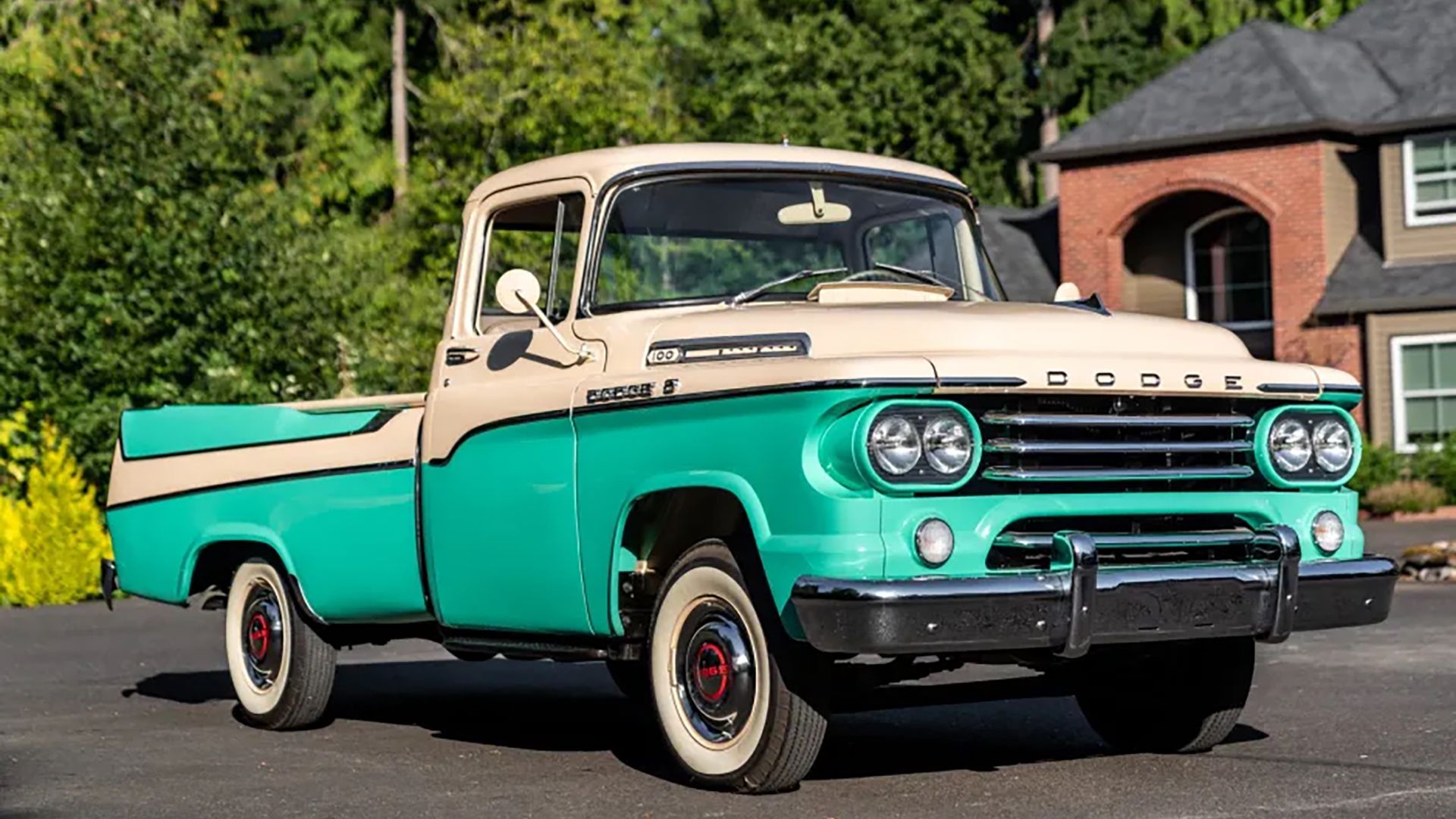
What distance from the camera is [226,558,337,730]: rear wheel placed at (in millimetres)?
10430

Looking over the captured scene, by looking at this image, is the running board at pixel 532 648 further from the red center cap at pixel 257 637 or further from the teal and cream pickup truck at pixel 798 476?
the red center cap at pixel 257 637

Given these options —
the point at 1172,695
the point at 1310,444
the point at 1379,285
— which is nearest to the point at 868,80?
the point at 1379,285

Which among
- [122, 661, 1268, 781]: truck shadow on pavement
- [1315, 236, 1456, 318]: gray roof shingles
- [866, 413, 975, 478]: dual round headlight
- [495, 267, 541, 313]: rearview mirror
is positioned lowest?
[122, 661, 1268, 781]: truck shadow on pavement

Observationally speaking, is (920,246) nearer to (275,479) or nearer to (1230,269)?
(275,479)

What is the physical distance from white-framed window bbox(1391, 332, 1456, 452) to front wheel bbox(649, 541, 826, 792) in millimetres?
26294

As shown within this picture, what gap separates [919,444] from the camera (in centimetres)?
742

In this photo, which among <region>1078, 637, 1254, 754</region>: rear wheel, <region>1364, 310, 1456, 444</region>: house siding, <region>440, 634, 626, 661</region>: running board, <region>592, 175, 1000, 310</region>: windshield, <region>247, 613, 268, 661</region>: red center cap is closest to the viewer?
<region>440, 634, 626, 661</region>: running board

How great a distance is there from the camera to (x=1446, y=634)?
14.1 m

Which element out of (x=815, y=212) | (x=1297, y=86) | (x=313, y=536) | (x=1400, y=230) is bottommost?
(x=313, y=536)

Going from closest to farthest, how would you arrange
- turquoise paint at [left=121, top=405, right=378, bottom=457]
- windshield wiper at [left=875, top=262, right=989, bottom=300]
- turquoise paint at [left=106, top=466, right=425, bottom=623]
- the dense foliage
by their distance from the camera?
windshield wiper at [left=875, top=262, right=989, bottom=300] → turquoise paint at [left=106, top=466, right=425, bottom=623] → turquoise paint at [left=121, top=405, right=378, bottom=457] → the dense foliage

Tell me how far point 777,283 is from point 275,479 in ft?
9.00

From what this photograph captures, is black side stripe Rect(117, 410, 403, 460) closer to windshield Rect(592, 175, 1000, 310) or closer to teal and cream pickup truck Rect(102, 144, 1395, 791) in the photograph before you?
teal and cream pickup truck Rect(102, 144, 1395, 791)

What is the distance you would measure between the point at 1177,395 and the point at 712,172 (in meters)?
2.14

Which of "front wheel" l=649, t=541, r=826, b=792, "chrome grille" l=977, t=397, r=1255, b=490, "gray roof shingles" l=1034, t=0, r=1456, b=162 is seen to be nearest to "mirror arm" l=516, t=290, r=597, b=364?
"front wheel" l=649, t=541, r=826, b=792
